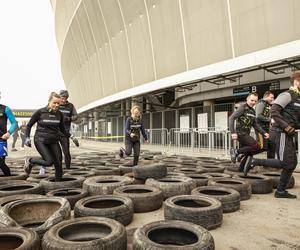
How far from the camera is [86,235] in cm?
278

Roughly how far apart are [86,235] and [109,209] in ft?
1.66

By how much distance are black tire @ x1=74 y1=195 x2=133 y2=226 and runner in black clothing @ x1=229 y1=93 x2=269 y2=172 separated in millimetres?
3183

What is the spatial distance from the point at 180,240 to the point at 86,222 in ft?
3.27

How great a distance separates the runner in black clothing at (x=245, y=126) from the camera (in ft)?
19.2

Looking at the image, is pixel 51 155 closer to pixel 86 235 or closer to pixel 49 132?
pixel 49 132

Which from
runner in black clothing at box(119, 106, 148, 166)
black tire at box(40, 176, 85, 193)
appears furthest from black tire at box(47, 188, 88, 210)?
runner in black clothing at box(119, 106, 148, 166)

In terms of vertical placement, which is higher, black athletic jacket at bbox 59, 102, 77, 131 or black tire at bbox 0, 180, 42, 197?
black athletic jacket at bbox 59, 102, 77, 131

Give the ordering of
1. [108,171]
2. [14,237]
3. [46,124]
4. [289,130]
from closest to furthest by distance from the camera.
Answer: [14,237], [289,130], [46,124], [108,171]

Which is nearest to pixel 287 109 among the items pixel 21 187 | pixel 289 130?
pixel 289 130

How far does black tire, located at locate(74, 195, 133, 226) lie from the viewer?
3207 millimetres

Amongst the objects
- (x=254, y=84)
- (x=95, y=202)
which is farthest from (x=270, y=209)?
(x=254, y=84)

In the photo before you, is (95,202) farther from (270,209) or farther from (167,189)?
(270,209)

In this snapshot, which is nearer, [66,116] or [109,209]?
[109,209]

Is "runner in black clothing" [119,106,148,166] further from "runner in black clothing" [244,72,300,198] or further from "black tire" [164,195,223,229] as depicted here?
"black tire" [164,195,223,229]
